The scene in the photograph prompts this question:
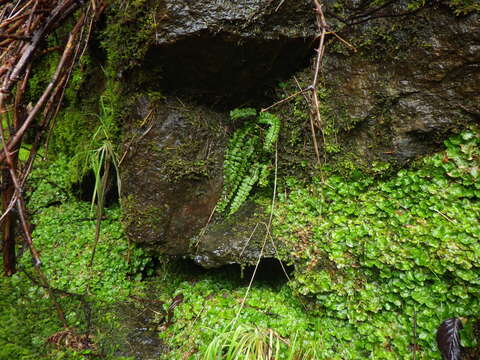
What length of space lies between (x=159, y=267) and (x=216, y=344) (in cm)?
168

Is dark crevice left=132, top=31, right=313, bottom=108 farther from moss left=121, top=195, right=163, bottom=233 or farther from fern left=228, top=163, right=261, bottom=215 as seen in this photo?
moss left=121, top=195, right=163, bottom=233

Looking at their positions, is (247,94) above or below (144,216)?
above

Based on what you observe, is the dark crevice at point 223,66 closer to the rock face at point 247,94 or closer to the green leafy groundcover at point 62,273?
the rock face at point 247,94

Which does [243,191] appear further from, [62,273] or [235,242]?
[62,273]

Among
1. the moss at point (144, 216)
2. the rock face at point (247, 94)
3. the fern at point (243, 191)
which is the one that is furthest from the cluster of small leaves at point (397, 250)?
the moss at point (144, 216)

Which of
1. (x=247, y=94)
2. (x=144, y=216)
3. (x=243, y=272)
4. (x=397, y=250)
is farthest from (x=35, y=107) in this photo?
(x=397, y=250)

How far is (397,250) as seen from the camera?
2455mm

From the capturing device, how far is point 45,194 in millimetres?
4324

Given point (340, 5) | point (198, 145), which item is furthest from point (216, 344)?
point (340, 5)

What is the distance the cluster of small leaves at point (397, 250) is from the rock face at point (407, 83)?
0.22 meters

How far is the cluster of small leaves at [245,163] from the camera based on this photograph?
10.8 feet

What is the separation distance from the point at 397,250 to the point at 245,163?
67.2 inches

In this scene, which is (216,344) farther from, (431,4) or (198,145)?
(431,4)

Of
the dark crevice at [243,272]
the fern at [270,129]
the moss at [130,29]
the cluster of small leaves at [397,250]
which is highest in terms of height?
the moss at [130,29]
